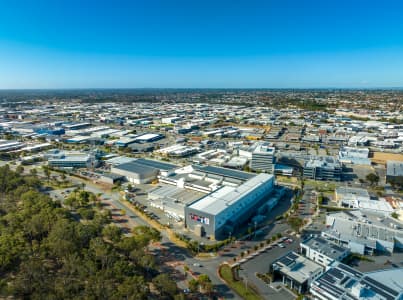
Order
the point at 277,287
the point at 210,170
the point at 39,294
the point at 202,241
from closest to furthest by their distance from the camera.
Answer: the point at 39,294 < the point at 277,287 < the point at 202,241 < the point at 210,170

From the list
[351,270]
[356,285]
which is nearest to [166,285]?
[356,285]

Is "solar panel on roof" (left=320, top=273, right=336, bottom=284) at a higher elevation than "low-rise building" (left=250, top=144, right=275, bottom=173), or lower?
lower

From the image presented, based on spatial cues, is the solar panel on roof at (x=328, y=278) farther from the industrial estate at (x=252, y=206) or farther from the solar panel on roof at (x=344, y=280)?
the solar panel on roof at (x=344, y=280)

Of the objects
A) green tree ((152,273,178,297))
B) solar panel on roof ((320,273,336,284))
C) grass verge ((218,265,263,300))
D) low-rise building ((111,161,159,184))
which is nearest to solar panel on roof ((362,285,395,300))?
solar panel on roof ((320,273,336,284))

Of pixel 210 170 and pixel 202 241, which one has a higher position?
pixel 210 170

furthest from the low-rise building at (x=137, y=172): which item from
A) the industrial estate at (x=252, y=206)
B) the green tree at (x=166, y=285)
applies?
the green tree at (x=166, y=285)

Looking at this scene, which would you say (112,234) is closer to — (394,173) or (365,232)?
(365,232)

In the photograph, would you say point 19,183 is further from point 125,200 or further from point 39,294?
point 39,294

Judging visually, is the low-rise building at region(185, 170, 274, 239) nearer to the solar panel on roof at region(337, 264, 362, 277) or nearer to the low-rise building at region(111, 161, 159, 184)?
the solar panel on roof at region(337, 264, 362, 277)

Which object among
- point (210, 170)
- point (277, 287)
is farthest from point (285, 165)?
point (277, 287)
